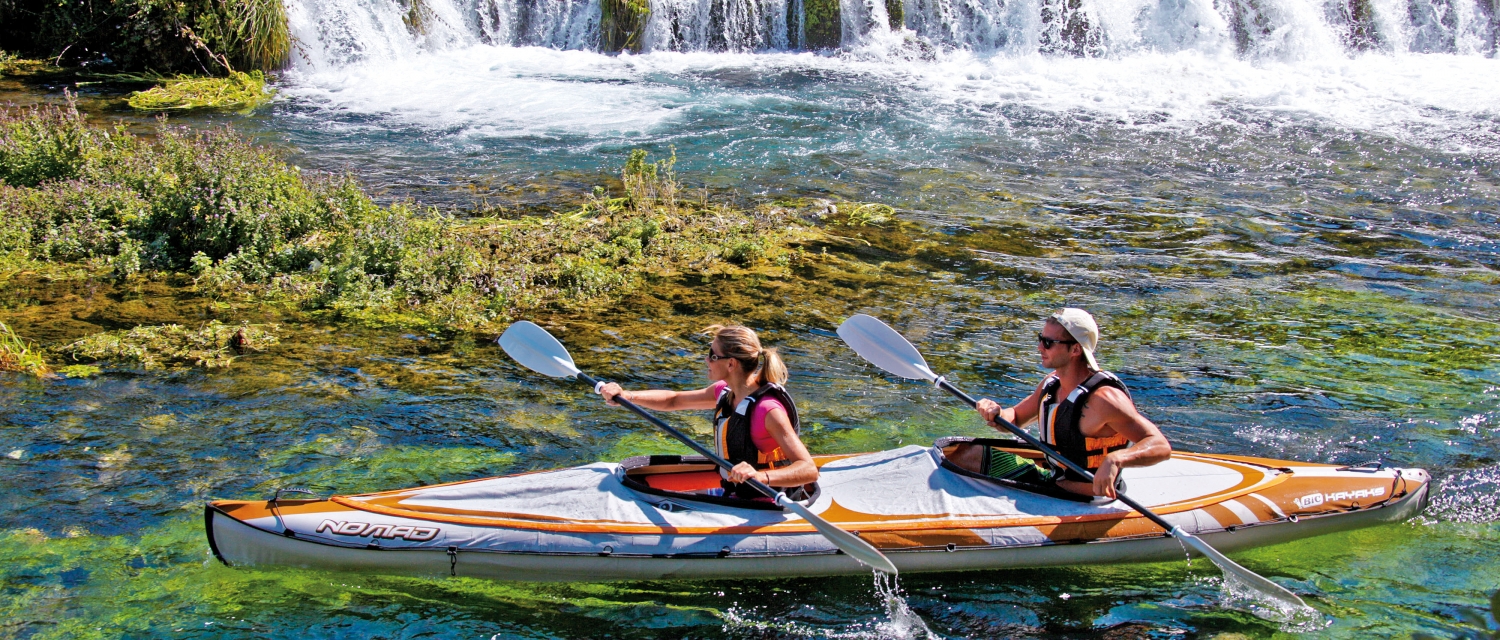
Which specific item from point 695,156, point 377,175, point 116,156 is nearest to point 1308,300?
point 695,156

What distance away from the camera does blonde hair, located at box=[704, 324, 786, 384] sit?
436 centimetres

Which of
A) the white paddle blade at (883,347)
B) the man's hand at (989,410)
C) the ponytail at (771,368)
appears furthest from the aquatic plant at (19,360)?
the man's hand at (989,410)

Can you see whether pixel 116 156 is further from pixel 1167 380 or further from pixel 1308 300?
pixel 1308 300

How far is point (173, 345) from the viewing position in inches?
251

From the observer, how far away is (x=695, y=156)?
38.2ft

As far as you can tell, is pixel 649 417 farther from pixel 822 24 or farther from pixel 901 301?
pixel 822 24

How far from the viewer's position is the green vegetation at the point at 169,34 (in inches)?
534

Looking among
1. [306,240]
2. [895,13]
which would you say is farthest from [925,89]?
[306,240]

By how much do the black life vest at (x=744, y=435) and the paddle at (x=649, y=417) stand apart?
72 mm

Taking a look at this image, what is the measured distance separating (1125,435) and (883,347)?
5.00ft

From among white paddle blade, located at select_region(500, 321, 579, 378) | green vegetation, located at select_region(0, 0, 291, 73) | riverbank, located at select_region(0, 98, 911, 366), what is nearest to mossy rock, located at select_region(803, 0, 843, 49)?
green vegetation, located at select_region(0, 0, 291, 73)

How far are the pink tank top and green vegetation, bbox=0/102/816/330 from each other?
326 centimetres

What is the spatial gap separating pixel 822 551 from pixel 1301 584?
2166 mm

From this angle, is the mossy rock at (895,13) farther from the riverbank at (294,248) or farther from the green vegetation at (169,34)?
the green vegetation at (169,34)
